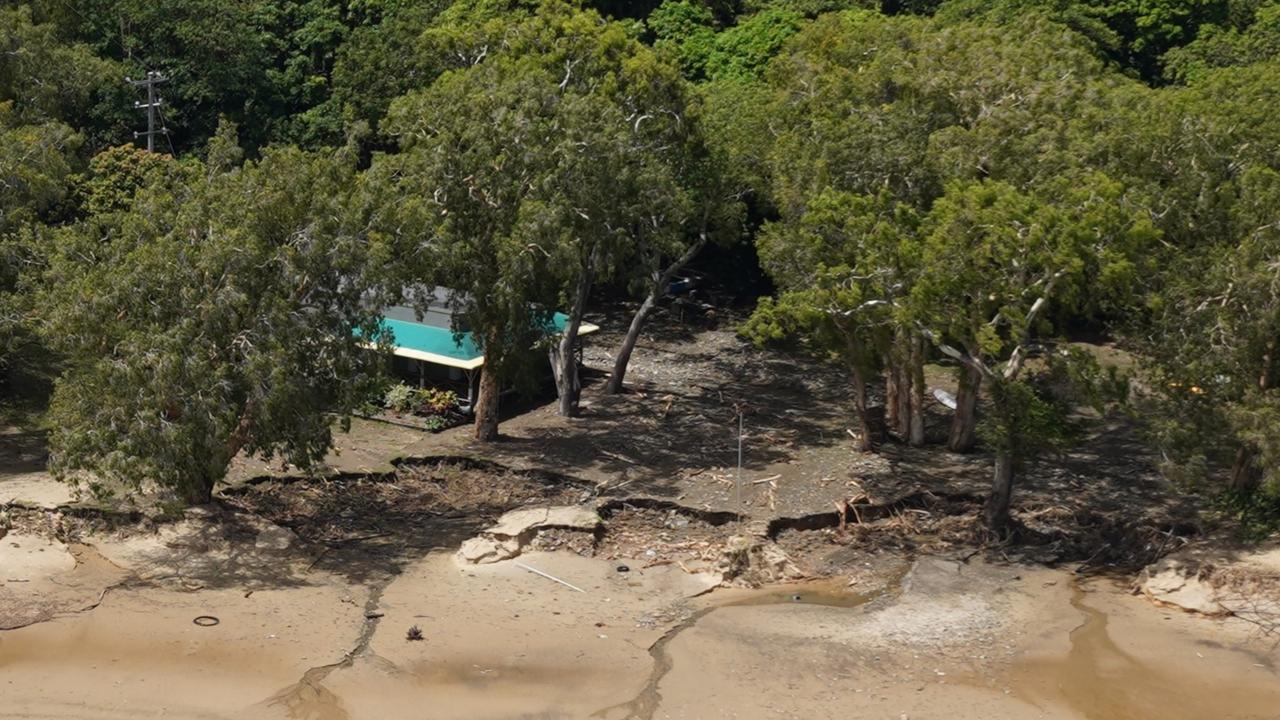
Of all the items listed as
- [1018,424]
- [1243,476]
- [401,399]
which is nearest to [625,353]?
[401,399]

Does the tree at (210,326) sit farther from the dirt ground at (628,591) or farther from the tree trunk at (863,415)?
the tree trunk at (863,415)

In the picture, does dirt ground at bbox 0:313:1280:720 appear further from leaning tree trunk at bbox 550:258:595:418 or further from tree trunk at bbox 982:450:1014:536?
leaning tree trunk at bbox 550:258:595:418

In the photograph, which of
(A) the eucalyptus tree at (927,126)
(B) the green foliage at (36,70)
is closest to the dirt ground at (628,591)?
(A) the eucalyptus tree at (927,126)

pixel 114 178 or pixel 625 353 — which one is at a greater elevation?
pixel 114 178

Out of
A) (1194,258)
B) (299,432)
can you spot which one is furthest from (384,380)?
(1194,258)

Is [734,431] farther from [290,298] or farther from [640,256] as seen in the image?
[290,298]

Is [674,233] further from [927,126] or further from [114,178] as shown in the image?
[114,178]
